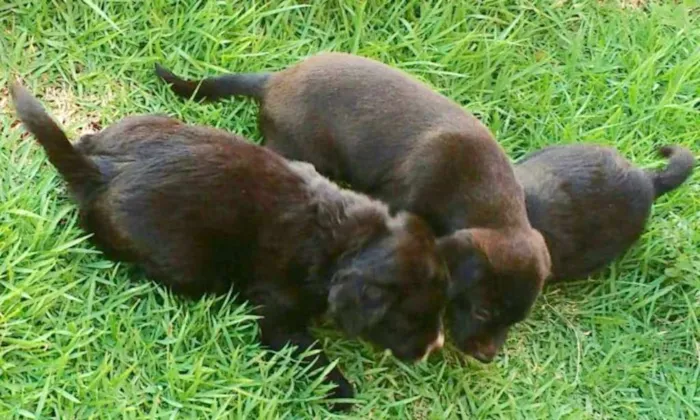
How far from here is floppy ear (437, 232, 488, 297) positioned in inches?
139

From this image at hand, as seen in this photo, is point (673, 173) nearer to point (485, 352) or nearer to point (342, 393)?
point (485, 352)

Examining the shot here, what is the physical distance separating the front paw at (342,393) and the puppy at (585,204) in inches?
37.3

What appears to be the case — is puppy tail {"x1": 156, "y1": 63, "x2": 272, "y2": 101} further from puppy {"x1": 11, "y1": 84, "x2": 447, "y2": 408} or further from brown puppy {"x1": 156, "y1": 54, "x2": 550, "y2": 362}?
puppy {"x1": 11, "y1": 84, "x2": 447, "y2": 408}

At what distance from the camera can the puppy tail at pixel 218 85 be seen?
13.5ft

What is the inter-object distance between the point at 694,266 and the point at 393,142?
1.35m

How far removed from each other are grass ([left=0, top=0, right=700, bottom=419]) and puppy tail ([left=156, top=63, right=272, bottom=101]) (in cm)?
6

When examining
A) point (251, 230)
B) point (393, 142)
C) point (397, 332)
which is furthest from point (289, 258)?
point (393, 142)

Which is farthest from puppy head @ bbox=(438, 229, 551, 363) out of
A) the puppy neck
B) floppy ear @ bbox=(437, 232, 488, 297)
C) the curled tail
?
the curled tail

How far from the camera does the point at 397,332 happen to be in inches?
138

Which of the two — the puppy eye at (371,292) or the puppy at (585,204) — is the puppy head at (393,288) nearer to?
the puppy eye at (371,292)

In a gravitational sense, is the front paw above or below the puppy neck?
below

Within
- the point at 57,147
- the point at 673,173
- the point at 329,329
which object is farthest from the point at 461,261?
the point at 57,147

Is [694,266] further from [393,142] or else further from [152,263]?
[152,263]

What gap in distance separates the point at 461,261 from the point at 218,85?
126 cm
